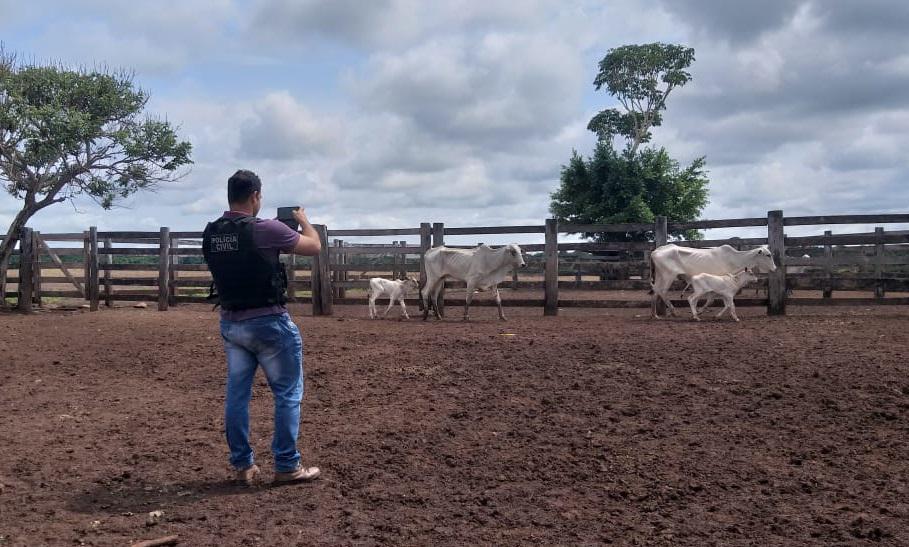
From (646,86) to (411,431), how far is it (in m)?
29.6

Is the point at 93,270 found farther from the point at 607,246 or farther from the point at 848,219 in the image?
the point at 848,219

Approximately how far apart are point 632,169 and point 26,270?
20.8m

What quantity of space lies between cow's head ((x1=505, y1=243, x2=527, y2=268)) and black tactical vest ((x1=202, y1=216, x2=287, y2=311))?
10.1 m

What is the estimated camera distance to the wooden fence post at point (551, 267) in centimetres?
1435

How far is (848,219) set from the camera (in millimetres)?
13398

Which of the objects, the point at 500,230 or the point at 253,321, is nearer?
the point at 253,321

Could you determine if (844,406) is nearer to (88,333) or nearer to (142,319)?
(88,333)

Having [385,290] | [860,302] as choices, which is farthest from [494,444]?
[385,290]

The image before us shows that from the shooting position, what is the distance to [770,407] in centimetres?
632

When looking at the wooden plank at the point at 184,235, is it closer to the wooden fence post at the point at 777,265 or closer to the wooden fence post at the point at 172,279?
the wooden fence post at the point at 172,279

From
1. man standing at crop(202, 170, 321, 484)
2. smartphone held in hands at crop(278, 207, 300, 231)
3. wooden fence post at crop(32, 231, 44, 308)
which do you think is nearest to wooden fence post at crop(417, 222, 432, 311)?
wooden fence post at crop(32, 231, 44, 308)

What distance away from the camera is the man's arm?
188 inches

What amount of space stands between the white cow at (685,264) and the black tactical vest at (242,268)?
1007 centimetres

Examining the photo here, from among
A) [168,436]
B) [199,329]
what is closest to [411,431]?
[168,436]
